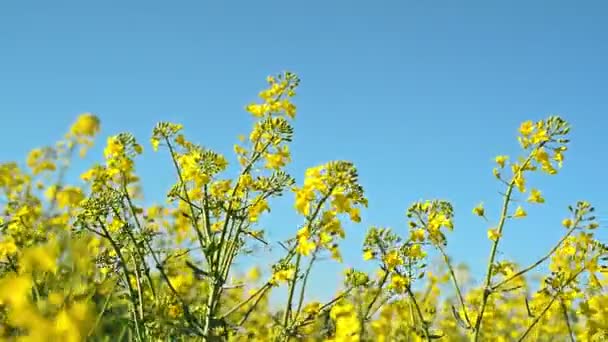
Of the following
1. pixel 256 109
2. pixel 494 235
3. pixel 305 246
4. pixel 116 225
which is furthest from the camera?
pixel 256 109

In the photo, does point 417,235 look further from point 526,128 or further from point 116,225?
point 116,225

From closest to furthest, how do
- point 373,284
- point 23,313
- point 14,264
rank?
1. point 23,313
2. point 373,284
3. point 14,264

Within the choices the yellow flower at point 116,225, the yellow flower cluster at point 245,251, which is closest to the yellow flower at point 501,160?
the yellow flower cluster at point 245,251

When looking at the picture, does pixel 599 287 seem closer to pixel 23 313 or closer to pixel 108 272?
pixel 108 272

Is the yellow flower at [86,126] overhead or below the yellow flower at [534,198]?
overhead

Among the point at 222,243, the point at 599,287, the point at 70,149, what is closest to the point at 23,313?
the point at 222,243

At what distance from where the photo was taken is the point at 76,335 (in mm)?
1654

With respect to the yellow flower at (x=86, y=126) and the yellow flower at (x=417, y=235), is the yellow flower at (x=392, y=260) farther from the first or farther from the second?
the yellow flower at (x=86, y=126)

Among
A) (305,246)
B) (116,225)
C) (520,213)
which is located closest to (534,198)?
(520,213)

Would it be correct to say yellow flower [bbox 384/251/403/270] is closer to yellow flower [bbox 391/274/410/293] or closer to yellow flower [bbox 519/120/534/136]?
yellow flower [bbox 391/274/410/293]

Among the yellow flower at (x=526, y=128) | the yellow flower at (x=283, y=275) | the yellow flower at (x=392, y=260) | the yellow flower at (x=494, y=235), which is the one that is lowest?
the yellow flower at (x=283, y=275)

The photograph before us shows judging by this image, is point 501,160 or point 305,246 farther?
point 501,160

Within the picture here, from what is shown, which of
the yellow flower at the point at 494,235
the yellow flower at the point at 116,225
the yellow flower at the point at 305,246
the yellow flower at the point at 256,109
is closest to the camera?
the yellow flower at the point at 305,246

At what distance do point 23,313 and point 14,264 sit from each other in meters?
3.06
